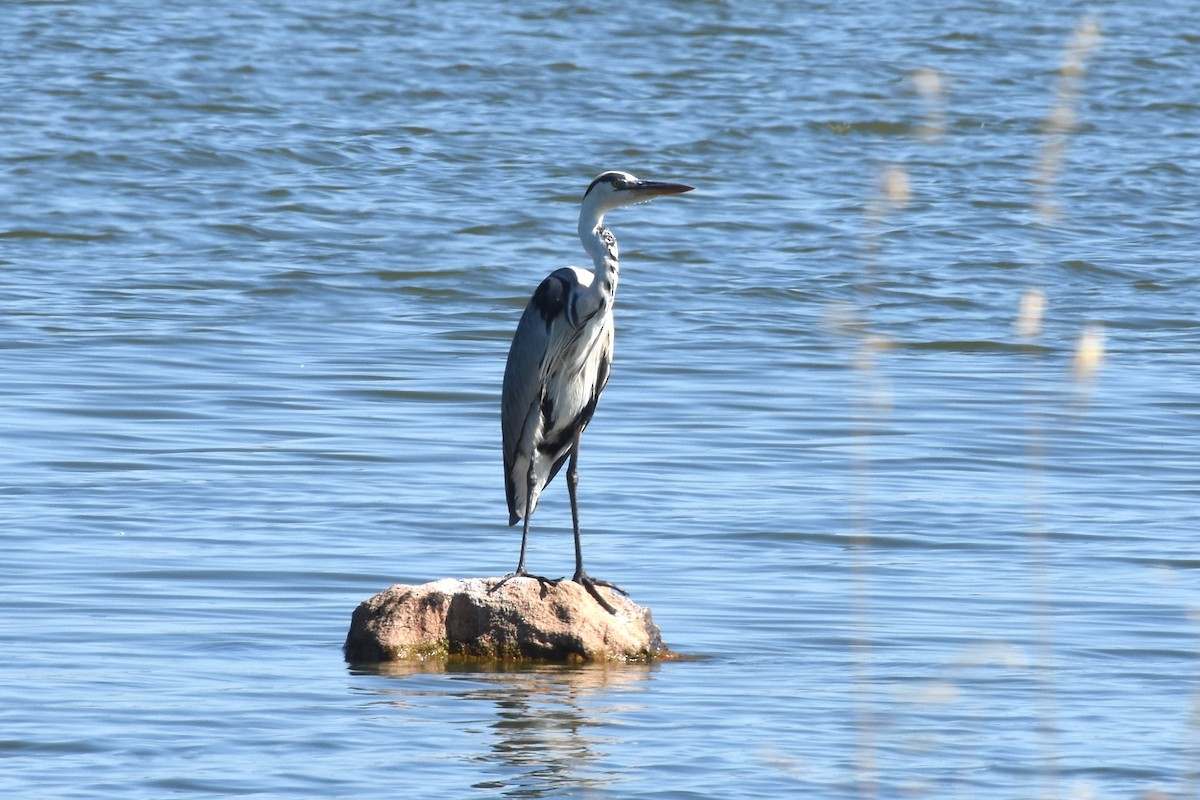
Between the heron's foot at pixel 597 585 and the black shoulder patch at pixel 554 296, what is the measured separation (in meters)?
0.86

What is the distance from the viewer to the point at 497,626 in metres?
6.41

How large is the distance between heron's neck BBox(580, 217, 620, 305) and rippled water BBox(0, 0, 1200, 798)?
3.63 ft

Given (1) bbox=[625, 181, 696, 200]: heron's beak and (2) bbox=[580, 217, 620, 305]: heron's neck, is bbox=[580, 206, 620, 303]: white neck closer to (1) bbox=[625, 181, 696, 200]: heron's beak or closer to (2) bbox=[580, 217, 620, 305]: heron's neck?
(2) bbox=[580, 217, 620, 305]: heron's neck

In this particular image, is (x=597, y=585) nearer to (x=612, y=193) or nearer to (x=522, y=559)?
(x=522, y=559)

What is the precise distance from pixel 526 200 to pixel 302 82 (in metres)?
4.86

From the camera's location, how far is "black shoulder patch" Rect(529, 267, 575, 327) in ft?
22.7

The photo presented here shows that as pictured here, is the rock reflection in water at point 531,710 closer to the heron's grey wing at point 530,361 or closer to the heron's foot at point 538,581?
the heron's foot at point 538,581

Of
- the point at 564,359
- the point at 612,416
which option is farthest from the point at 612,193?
the point at 612,416

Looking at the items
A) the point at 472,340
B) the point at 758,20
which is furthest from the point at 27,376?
the point at 758,20

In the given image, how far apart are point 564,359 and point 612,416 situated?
3.32 m

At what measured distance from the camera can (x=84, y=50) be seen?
22.9 metres

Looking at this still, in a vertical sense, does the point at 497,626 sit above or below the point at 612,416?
above

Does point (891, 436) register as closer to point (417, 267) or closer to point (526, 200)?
point (417, 267)

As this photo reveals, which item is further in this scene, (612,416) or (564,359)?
(612,416)
